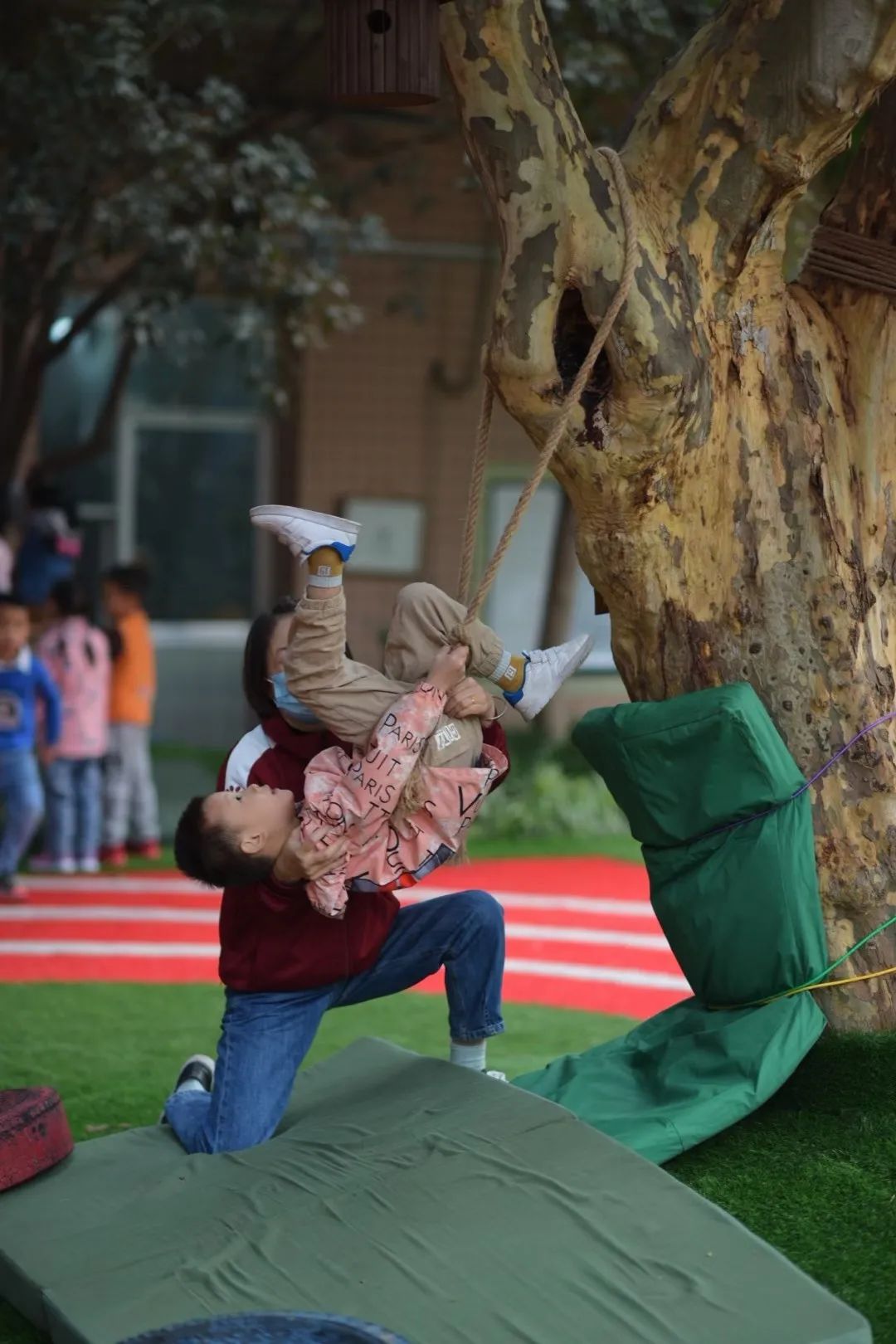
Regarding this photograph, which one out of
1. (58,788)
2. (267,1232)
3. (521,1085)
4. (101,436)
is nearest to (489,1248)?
(267,1232)

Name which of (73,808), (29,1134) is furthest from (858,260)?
(73,808)

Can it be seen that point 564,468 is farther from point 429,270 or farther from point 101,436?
point 429,270

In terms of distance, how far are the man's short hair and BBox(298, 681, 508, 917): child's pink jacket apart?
14 cm

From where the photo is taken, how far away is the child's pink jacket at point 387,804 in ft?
12.3

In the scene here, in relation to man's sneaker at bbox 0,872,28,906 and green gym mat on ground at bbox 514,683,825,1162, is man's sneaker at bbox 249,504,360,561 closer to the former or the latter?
green gym mat on ground at bbox 514,683,825,1162

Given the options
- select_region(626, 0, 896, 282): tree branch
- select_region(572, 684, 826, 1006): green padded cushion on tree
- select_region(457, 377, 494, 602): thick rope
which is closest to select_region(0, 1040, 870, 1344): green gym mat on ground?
select_region(572, 684, 826, 1006): green padded cushion on tree

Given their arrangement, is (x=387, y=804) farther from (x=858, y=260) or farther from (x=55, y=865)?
(x=55, y=865)

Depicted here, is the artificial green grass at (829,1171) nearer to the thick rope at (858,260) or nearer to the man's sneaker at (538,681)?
the man's sneaker at (538,681)

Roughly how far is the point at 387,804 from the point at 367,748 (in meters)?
0.14

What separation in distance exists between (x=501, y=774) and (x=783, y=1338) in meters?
1.51

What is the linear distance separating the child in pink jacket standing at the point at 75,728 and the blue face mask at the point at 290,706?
17.6 ft

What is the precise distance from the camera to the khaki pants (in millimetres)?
3701

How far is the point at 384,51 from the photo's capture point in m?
3.81

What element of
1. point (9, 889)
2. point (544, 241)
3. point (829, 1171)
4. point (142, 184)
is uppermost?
point (142, 184)
